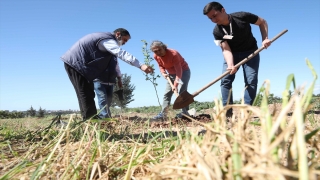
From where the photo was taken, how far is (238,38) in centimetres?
394

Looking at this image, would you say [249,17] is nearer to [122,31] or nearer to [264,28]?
[264,28]

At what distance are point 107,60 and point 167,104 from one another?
8.40 feet

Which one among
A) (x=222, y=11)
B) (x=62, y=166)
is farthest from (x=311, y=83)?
(x=222, y=11)

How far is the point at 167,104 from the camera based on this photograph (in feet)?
20.2

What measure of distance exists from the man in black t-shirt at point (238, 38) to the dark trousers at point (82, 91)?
6.72 feet

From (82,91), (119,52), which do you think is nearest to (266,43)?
(119,52)

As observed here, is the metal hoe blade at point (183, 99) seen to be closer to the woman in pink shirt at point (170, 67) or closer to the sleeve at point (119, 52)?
the woman in pink shirt at point (170, 67)

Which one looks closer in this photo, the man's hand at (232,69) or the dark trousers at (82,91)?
the dark trousers at (82,91)

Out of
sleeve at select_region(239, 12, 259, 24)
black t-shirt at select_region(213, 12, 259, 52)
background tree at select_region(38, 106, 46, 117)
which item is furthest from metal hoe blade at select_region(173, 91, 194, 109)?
background tree at select_region(38, 106, 46, 117)

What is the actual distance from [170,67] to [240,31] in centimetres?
206

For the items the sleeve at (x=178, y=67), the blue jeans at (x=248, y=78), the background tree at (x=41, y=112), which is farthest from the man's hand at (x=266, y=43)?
the background tree at (x=41, y=112)

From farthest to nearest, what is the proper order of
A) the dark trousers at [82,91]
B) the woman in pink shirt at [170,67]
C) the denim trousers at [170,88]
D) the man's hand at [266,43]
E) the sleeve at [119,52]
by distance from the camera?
1. the denim trousers at [170,88]
2. the woman in pink shirt at [170,67]
3. the man's hand at [266,43]
4. the dark trousers at [82,91]
5. the sleeve at [119,52]

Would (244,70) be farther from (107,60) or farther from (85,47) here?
(85,47)

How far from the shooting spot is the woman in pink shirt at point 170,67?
5052 millimetres
